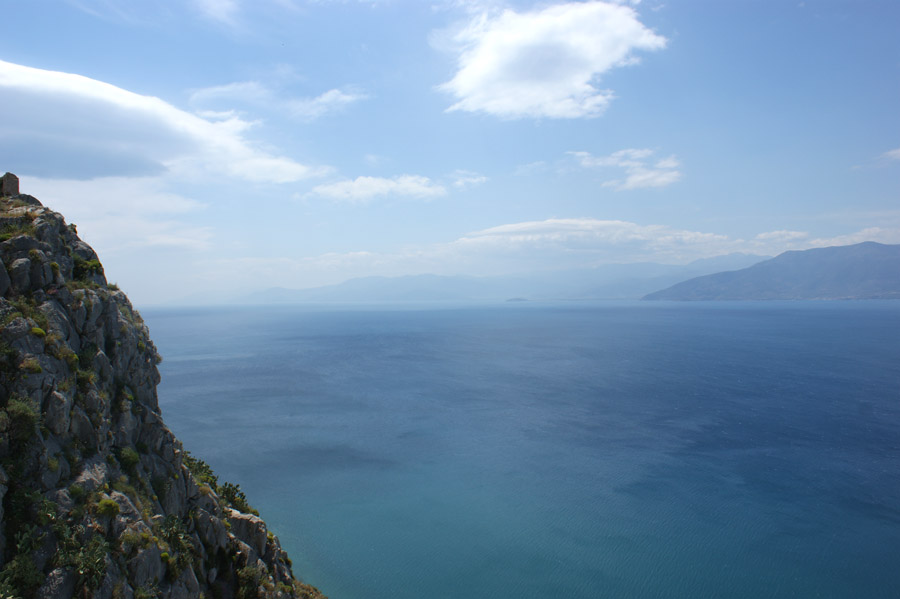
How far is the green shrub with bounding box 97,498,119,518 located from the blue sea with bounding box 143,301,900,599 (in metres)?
24.8

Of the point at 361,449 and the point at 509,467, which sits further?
the point at 361,449

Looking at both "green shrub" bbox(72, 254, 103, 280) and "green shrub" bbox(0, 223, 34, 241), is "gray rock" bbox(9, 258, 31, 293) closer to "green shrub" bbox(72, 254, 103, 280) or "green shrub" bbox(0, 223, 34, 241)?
"green shrub" bbox(0, 223, 34, 241)

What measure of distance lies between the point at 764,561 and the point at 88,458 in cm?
5056

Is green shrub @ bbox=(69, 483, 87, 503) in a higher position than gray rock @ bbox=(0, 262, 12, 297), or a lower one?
lower

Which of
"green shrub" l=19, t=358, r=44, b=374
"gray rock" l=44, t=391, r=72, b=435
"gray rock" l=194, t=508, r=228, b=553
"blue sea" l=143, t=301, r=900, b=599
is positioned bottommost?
"blue sea" l=143, t=301, r=900, b=599

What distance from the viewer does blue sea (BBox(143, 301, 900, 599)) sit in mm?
41625

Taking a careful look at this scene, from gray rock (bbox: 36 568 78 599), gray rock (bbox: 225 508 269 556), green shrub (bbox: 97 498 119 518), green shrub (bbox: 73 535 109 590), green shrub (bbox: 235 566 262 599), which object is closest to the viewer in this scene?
gray rock (bbox: 36 568 78 599)

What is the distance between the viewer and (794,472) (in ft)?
197

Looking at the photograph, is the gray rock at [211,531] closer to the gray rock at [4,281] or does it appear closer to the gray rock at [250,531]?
the gray rock at [250,531]

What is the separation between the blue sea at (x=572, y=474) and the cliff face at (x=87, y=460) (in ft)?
58.6

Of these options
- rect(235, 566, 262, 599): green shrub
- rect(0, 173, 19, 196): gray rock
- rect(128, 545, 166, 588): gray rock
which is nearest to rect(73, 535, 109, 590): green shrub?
rect(128, 545, 166, 588): gray rock

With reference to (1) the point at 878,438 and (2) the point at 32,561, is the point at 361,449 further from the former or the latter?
(1) the point at 878,438

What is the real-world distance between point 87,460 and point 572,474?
5309 centimetres

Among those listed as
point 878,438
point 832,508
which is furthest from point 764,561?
point 878,438
